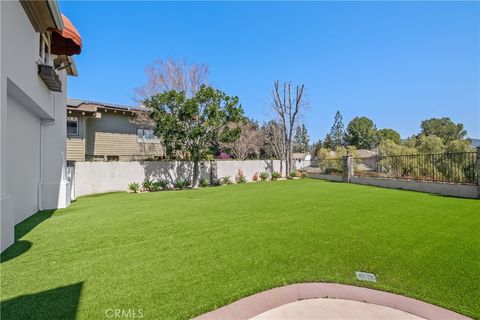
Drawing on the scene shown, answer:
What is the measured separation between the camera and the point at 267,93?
25.4m

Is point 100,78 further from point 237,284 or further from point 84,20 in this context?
point 237,284

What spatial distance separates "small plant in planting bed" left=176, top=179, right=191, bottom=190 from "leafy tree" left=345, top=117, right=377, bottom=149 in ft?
157

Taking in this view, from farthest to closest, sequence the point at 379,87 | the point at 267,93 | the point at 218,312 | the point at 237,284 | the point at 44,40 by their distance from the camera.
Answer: the point at 267,93 → the point at 379,87 → the point at 44,40 → the point at 237,284 → the point at 218,312

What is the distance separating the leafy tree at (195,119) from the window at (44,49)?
712 centimetres

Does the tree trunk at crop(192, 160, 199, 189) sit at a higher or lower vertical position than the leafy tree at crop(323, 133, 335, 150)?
lower

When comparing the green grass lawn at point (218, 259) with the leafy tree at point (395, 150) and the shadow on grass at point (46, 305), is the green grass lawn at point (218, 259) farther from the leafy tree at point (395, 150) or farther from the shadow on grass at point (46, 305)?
the leafy tree at point (395, 150)

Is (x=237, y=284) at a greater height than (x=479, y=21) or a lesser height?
lesser

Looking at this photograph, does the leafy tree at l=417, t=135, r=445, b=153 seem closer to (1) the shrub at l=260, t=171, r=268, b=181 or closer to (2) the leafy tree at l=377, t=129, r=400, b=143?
(1) the shrub at l=260, t=171, r=268, b=181

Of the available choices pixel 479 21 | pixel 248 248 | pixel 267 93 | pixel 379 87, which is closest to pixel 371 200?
pixel 248 248

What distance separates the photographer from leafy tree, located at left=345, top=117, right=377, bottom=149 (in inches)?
2156

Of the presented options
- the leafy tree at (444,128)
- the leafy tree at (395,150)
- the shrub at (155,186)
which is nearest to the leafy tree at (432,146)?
the leafy tree at (395,150)

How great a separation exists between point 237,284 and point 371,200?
7.61 m

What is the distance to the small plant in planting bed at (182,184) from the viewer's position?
1631cm

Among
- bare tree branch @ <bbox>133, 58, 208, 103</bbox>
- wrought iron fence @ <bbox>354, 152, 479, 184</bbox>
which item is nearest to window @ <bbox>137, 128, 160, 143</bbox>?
bare tree branch @ <bbox>133, 58, 208, 103</bbox>
